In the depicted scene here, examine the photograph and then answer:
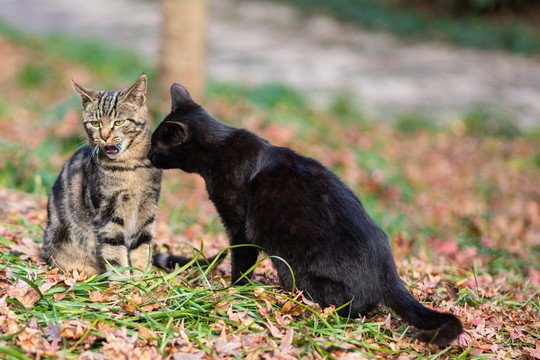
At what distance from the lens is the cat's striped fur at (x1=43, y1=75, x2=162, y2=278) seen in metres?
2.86

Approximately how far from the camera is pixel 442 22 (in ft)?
48.9

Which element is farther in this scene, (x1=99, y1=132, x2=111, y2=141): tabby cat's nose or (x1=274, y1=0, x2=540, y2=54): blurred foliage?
(x1=274, y1=0, x2=540, y2=54): blurred foliage

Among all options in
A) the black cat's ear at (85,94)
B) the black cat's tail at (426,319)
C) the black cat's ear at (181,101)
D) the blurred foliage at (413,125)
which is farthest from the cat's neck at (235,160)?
the blurred foliage at (413,125)

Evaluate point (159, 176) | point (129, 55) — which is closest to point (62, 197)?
point (159, 176)

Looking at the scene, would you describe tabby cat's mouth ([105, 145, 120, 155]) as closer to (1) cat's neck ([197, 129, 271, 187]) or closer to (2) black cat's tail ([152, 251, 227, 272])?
(1) cat's neck ([197, 129, 271, 187])

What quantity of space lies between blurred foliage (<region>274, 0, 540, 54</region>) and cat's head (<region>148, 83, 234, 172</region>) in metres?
12.8

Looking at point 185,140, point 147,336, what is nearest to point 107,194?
point 185,140

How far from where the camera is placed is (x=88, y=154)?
3.06 m

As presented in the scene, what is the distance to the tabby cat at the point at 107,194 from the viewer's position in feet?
9.37

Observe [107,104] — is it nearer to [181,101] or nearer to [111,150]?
[111,150]

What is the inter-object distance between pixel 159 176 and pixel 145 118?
0.37 meters

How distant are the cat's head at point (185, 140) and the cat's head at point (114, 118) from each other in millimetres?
146

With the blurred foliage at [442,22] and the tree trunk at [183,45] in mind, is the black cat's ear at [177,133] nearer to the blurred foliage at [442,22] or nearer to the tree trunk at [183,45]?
the tree trunk at [183,45]

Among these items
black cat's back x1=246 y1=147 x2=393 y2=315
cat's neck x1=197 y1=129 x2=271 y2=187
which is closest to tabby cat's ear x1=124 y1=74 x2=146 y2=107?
cat's neck x1=197 y1=129 x2=271 y2=187
